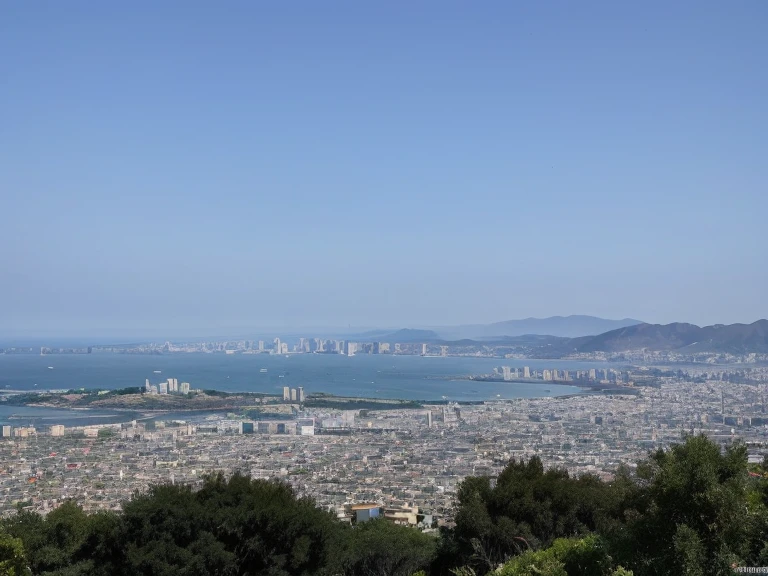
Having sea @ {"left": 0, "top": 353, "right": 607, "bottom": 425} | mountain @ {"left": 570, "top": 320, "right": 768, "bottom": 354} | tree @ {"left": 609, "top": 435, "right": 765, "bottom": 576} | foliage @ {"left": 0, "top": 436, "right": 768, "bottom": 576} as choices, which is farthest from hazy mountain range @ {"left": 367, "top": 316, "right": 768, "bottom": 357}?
tree @ {"left": 609, "top": 435, "right": 765, "bottom": 576}

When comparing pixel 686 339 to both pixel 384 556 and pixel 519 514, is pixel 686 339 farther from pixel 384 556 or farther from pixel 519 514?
pixel 384 556

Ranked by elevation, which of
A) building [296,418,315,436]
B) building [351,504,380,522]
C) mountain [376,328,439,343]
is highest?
mountain [376,328,439,343]

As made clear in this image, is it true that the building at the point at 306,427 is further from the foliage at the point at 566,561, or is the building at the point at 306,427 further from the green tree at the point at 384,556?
the foliage at the point at 566,561

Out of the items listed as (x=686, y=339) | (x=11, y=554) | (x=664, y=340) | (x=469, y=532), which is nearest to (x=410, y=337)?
(x=664, y=340)

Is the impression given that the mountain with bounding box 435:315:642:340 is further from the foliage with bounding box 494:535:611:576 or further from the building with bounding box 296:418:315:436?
the foliage with bounding box 494:535:611:576

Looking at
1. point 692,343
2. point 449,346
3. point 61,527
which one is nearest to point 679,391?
point 692,343

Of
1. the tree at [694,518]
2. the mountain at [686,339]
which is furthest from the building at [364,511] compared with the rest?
the mountain at [686,339]
